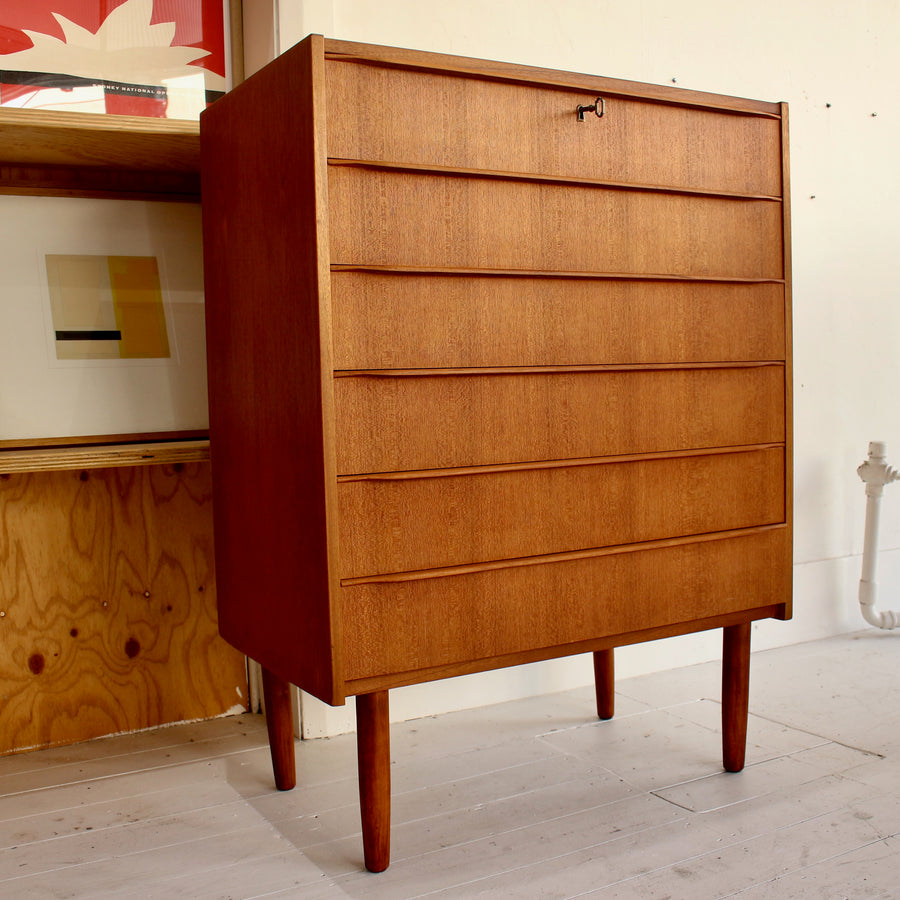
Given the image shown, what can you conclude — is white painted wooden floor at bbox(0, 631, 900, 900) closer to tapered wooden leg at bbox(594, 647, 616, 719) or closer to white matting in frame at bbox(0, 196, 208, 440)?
tapered wooden leg at bbox(594, 647, 616, 719)

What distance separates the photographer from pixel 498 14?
211 centimetres

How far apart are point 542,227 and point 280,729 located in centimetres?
93

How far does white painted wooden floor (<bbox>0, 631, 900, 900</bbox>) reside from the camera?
1386mm

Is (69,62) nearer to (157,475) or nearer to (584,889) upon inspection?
(157,475)

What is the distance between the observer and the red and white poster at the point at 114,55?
170 cm

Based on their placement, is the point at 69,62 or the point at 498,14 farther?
the point at 498,14

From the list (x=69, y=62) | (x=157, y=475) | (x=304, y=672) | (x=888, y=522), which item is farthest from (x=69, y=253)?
(x=888, y=522)

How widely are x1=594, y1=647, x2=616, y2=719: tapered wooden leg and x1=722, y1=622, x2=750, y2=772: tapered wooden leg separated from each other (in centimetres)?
30

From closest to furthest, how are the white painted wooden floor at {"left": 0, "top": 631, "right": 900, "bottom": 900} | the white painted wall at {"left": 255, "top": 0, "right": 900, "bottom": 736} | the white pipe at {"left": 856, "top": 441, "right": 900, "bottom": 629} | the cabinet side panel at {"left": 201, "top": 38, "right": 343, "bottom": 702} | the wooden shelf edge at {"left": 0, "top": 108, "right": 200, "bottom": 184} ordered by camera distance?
the cabinet side panel at {"left": 201, "top": 38, "right": 343, "bottom": 702} < the white painted wooden floor at {"left": 0, "top": 631, "right": 900, "bottom": 900} < the wooden shelf edge at {"left": 0, "top": 108, "right": 200, "bottom": 184} < the white painted wall at {"left": 255, "top": 0, "right": 900, "bottom": 736} < the white pipe at {"left": 856, "top": 441, "right": 900, "bottom": 629}


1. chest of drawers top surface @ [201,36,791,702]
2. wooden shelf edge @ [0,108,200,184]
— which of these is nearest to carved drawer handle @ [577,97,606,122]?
chest of drawers top surface @ [201,36,791,702]

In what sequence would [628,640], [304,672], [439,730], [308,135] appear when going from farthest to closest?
1. [439,730]
2. [628,640]
3. [304,672]
4. [308,135]

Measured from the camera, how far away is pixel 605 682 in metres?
2.01

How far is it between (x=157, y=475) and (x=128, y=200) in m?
0.52

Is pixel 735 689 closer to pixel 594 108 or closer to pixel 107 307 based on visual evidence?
pixel 594 108
